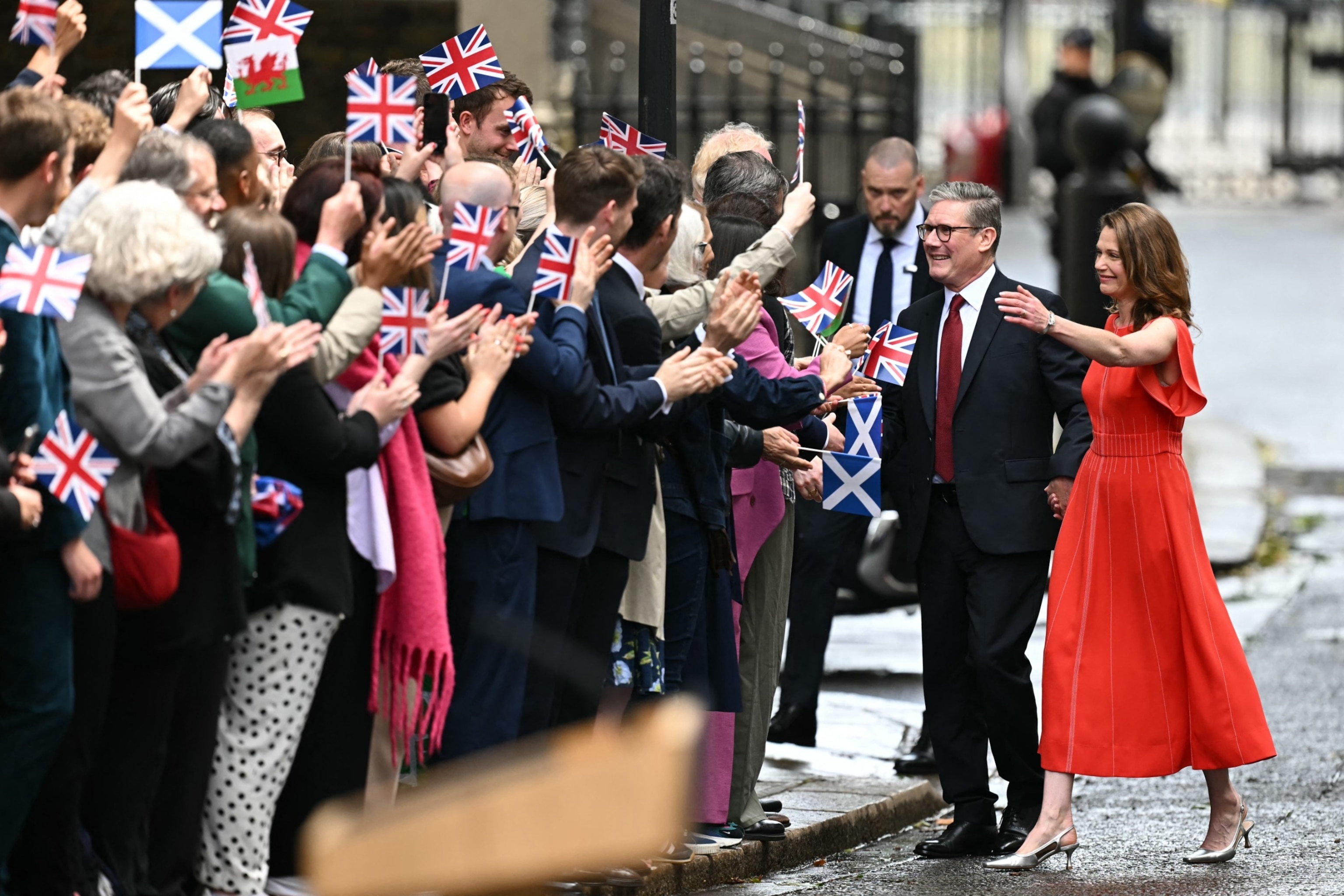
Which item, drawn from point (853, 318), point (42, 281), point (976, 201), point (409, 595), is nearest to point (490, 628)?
point (409, 595)

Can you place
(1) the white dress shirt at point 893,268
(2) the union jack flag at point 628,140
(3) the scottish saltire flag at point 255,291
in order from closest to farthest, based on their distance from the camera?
1. (3) the scottish saltire flag at point 255,291
2. (2) the union jack flag at point 628,140
3. (1) the white dress shirt at point 893,268

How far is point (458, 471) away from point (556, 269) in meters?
0.60

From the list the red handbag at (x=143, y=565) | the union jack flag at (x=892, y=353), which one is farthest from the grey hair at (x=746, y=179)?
the red handbag at (x=143, y=565)

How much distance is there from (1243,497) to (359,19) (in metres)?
6.29

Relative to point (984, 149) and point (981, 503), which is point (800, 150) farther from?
point (984, 149)

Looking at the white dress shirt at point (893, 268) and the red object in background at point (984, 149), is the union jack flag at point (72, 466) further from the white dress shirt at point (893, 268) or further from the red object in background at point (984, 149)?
the red object in background at point (984, 149)

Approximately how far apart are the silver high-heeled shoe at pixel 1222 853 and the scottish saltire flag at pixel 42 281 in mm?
3877

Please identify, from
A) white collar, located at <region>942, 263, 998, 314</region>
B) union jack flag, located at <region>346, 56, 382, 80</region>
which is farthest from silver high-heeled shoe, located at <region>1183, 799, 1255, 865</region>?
union jack flag, located at <region>346, 56, 382, 80</region>

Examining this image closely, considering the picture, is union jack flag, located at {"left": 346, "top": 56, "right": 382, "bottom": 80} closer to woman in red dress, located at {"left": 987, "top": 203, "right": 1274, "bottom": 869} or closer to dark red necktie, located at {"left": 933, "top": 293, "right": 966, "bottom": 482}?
dark red necktie, located at {"left": 933, "top": 293, "right": 966, "bottom": 482}

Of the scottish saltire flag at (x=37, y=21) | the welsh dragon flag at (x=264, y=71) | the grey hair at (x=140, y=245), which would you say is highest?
the scottish saltire flag at (x=37, y=21)

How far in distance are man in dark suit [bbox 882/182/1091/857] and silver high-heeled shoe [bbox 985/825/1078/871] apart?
0.25m

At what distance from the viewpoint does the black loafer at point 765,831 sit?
6.75m

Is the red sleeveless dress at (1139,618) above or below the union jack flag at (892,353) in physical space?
below

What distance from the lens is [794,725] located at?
8320 mm
